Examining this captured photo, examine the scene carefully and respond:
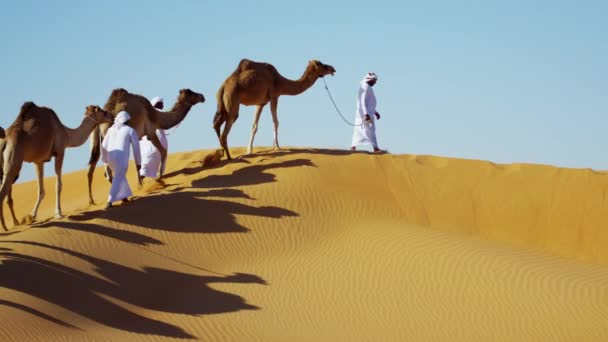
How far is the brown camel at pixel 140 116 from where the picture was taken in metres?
18.6

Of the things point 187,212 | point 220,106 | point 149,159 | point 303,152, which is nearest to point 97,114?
point 187,212

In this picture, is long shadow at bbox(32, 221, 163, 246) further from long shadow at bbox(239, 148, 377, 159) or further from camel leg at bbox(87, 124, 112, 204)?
long shadow at bbox(239, 148, 377, 159)

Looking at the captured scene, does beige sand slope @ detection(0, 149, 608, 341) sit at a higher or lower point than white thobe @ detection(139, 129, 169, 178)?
lower

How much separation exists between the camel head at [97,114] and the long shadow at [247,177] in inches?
85.1

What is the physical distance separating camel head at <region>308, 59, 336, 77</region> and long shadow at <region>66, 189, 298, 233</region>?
5319 millimetres

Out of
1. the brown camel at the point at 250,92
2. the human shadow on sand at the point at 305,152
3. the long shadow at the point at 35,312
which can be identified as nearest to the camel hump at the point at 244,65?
the brown camel at the point at 250,92

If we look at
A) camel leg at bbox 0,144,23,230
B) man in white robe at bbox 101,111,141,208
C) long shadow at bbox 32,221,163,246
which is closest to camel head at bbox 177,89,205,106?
man in white robe at bbox 101,111,141,208

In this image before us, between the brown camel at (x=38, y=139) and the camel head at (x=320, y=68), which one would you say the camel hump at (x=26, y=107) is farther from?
the camel head at (x=320, y=68)

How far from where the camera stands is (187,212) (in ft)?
55.1

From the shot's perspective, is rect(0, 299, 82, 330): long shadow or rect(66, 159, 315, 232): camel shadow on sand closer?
rect(0, 299, 82, 330): long shadow

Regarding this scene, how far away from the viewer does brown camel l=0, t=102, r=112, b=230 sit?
52.9 feet

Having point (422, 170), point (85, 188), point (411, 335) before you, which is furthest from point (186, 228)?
point (85, 188)

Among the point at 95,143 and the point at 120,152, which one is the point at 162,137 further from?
the point at 120,152

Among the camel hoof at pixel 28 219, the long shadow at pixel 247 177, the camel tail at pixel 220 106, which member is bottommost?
the camel hoof at pixel 28 219
